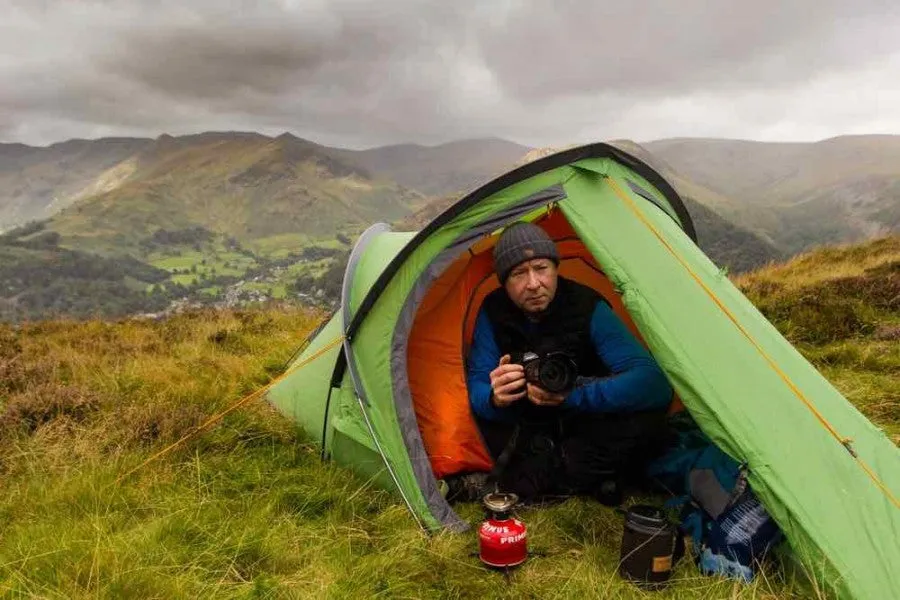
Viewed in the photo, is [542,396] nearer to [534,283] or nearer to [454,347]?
[534,283]

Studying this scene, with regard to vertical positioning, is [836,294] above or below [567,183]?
below

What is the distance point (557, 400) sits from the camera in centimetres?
391

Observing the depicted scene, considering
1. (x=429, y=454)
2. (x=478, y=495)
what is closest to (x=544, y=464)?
(x=478, y=495)

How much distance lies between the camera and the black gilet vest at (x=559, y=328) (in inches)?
172

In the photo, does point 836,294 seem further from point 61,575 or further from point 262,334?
point 61,575

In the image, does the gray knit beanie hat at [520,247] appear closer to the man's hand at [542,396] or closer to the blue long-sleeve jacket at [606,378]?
the blue long-sleeve jacket at [606,378]

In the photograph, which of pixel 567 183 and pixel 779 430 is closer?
pixel 779 430

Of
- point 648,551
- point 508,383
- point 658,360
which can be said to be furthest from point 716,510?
point 508,383

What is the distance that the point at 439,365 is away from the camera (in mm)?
4961

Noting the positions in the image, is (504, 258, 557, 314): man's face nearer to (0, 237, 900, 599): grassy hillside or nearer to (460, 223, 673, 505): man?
(460, 223, 673, 505): man

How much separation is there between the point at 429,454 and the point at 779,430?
2369mm

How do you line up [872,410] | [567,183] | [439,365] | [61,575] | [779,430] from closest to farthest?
[61,575] < [779,430] < [567,183] < [439,365] < [872,410]

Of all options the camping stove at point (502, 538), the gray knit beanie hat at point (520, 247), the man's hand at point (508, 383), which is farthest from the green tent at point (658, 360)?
the man's hand at point (508, 383)

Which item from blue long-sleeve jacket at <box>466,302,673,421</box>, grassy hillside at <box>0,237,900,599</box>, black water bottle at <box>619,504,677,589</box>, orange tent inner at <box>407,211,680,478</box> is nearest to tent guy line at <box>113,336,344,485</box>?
grassy hillside at <box>0,237,900,599</box>
